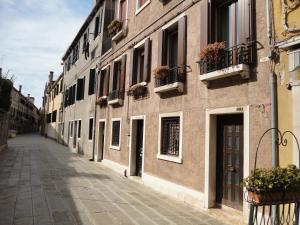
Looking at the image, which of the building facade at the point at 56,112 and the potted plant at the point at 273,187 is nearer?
the potted plant at the point at 273,187

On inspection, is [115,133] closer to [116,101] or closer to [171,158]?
[116,101]

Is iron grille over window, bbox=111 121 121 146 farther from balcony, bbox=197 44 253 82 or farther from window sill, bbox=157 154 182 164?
balcony, bbox=197 44 253 82

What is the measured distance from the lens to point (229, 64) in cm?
655

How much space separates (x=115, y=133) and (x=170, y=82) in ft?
18.9

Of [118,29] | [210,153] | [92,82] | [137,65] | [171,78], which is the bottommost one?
[210,153]

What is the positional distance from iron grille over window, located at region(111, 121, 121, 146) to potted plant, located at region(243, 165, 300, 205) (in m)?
9.80

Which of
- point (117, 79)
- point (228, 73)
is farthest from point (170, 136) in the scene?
point (117, 79)

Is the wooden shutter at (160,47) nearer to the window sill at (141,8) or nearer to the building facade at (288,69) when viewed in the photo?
the window sill at (141,8)

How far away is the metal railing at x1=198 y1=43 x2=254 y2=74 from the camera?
6.02m

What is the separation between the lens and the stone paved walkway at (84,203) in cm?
600

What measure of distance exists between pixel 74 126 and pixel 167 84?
51.6 ft

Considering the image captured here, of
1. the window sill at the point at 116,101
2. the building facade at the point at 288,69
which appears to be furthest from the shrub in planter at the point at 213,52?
the window sill at the point at 116,101

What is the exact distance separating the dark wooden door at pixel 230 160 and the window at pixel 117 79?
21.7 ft

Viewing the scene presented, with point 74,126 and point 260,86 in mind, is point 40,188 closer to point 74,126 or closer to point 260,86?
point 260,86
